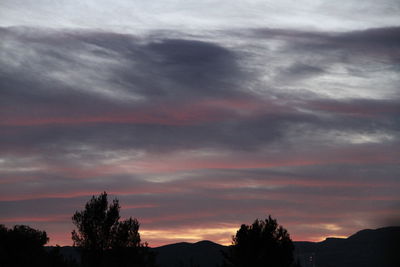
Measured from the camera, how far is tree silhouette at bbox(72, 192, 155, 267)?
76500 mm

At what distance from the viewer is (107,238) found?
77.6 meters

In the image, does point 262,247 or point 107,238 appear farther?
point 262,247

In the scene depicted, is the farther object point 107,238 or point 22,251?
point 22,251

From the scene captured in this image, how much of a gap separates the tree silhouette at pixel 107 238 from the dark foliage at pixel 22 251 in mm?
18176

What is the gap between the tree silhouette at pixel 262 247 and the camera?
92312mm

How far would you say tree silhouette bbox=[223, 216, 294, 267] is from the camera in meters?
92.3

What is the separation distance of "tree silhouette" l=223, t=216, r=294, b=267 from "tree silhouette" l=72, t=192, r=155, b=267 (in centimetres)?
1770

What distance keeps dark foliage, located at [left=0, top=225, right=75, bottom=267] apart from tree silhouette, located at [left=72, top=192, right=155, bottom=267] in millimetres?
18176

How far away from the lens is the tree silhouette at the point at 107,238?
76500 millimetres

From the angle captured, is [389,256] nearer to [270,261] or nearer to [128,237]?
[128,237]

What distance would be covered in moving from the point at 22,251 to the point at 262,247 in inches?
1411

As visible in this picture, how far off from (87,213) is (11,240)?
26.7m

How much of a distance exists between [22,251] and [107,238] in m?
24.7

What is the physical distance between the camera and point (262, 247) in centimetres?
9456
